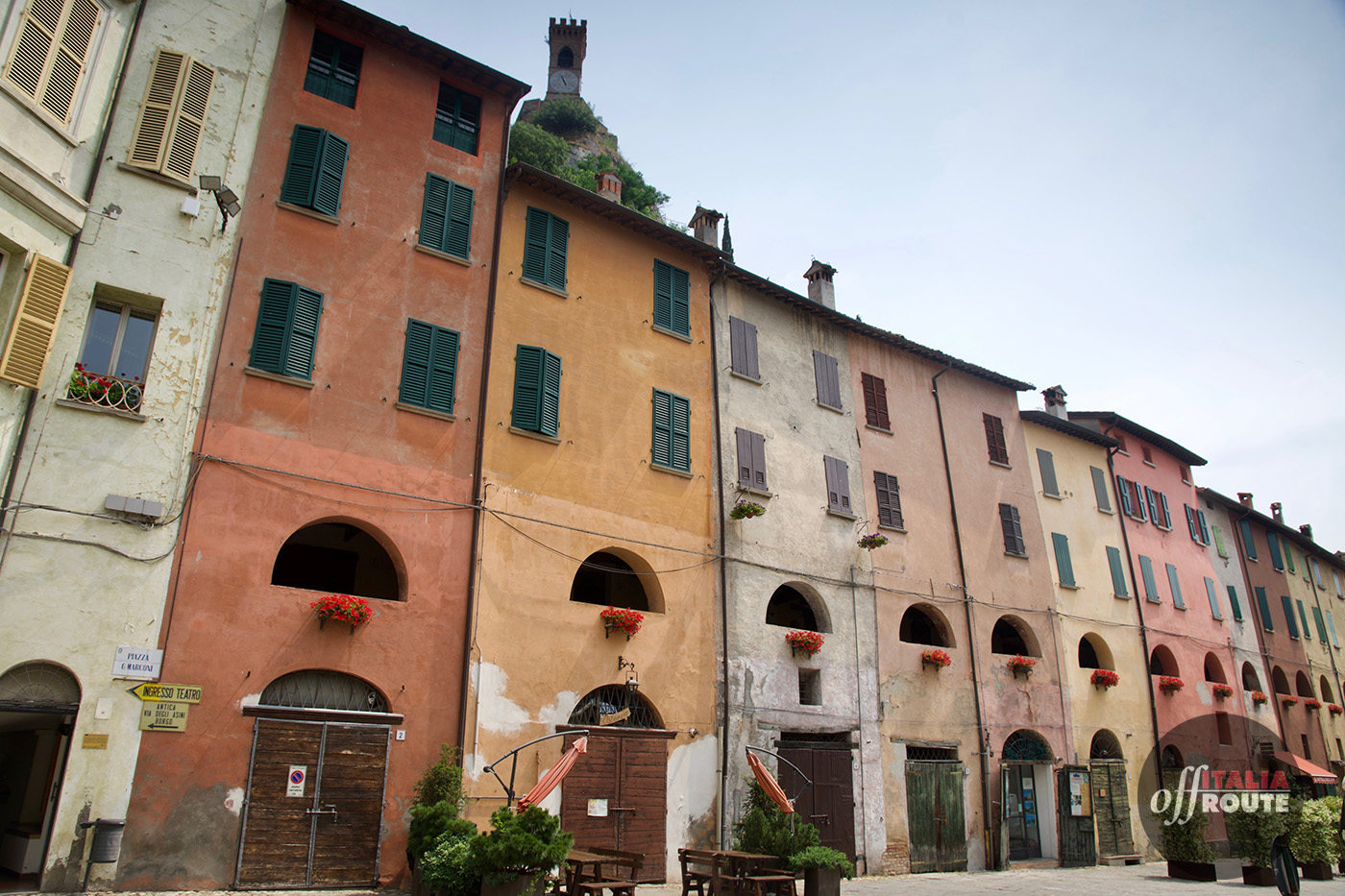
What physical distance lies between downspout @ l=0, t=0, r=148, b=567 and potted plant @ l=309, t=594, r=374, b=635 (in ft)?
13.0

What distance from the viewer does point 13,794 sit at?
14172 millimetres

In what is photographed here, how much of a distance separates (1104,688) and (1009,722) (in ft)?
15.6

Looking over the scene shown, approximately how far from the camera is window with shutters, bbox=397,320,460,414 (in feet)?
50.0

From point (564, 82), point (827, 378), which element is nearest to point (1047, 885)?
point (827, 378)

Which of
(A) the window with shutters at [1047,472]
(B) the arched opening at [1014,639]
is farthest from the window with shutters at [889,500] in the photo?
(A) the window with shutters at [1047,472]

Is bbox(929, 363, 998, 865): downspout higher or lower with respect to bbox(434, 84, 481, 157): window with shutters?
lower

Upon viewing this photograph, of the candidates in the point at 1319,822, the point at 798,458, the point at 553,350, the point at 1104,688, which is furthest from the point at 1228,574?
the point at 553,350

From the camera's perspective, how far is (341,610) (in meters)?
13.3

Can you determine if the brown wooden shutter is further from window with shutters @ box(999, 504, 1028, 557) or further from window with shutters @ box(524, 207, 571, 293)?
window with shutters @ box(999, 504, 1028, 557)

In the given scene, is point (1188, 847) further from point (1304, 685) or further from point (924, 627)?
point (1304, 685)

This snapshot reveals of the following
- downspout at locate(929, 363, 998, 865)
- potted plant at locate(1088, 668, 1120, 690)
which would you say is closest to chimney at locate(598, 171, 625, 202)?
downspout at locate(929, 363, 998, 865)

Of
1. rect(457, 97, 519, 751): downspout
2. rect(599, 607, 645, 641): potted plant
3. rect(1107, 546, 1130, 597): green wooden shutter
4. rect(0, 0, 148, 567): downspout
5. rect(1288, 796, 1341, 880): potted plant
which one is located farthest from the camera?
rect(1107, 546, 1130, 597): green wooden shutter

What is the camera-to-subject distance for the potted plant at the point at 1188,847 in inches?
765

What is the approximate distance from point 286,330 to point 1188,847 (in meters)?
21.6
